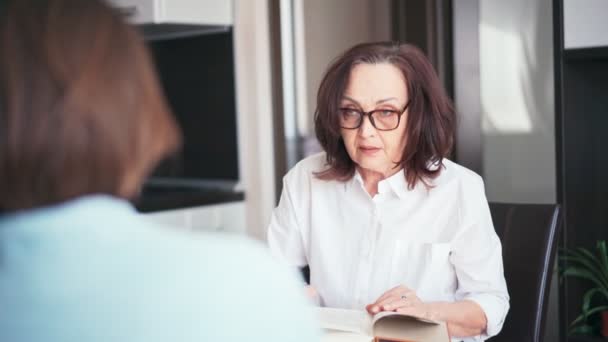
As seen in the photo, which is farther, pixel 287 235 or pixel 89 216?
pixel 287 235

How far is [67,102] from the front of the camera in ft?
2.17

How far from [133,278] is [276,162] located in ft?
10.7

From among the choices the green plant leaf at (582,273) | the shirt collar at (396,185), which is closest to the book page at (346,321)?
the shirt collar at (396,185)

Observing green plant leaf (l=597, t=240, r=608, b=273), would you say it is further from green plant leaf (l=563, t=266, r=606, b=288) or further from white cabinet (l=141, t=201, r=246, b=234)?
white cabinet (l=141, t=201, r=246, b=234)

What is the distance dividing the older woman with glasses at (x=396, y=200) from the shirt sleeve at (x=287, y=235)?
6cm

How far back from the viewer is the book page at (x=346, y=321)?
1497 millimetres

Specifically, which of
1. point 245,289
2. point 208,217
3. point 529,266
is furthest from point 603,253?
point 245,289

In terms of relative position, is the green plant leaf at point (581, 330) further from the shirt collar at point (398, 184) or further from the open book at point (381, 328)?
the open book at point (381, 328)

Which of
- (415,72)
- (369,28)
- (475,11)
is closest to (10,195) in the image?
(415,72)

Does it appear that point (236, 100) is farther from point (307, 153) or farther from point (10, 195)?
point (10, 195)

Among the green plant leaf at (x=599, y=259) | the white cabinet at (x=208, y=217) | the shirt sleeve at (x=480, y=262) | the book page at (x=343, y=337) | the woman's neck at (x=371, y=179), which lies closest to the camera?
the book page at (x=343, y=337)

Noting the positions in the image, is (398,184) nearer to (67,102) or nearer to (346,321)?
(346,321)

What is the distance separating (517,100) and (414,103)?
1247 mm

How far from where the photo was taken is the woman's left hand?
62.7 inches
